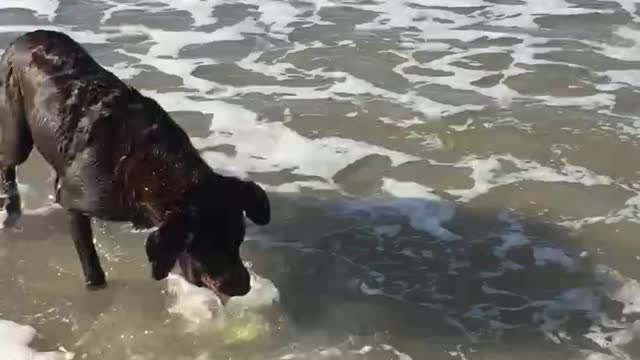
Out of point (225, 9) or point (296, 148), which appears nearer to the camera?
point (296, 148)

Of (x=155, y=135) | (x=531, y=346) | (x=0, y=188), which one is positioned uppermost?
(x=155, y=135)

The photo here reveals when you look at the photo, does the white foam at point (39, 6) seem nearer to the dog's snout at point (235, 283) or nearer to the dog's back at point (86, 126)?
the dog's back at point (86, 126)

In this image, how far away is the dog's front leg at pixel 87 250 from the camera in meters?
4.74

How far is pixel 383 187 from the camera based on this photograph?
6.26 m

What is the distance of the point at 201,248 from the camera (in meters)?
4.19

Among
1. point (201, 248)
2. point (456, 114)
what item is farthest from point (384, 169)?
point (201, 248)

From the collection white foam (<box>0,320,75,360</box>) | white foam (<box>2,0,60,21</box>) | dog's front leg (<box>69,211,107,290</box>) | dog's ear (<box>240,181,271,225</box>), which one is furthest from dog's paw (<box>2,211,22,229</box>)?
white foam (<box>2,0,60,21</box>)

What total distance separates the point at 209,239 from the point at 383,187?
2.29m

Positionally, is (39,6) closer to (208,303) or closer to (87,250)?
(87,250)

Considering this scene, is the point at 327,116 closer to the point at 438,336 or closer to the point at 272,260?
the point at 272,260

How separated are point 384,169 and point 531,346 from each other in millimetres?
2243

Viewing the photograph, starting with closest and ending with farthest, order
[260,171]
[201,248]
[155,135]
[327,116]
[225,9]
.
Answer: [201,248], [155,135], [260,171], [327,116], [225,9]

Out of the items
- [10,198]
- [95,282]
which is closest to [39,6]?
[10,198]

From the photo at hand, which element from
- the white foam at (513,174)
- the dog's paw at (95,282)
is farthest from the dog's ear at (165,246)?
the white foam at (513,174)
